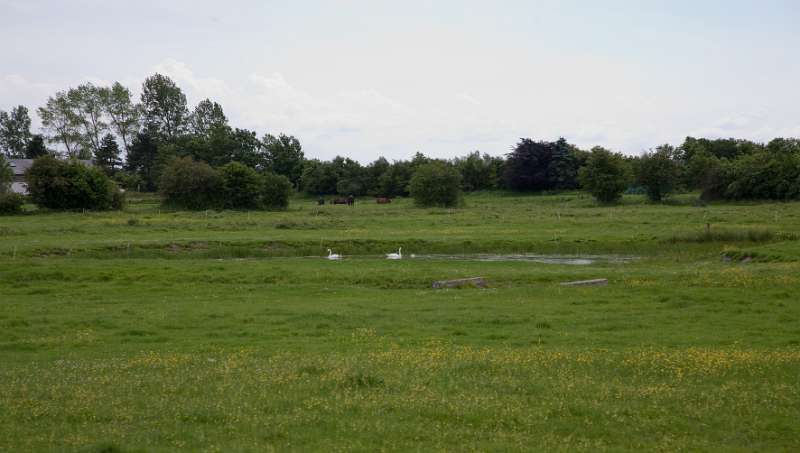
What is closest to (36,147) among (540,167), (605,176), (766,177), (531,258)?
(540,167)

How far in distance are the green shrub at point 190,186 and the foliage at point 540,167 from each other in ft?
173

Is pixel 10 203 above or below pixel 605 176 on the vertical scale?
below

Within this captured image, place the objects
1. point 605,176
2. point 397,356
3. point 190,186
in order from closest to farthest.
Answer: point 397,356, point 605,176, point 190,186

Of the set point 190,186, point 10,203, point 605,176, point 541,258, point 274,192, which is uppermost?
point 605,176

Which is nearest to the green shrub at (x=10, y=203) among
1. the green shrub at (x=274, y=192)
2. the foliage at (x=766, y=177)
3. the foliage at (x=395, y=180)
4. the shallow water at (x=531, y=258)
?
the green shrub at (x=274, y=192)

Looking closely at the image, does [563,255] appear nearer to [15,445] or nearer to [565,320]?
[565,320]

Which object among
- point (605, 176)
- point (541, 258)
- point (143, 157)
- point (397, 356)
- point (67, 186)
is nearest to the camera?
point (397, 356)

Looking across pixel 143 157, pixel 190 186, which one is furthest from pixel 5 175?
pixel 143 157

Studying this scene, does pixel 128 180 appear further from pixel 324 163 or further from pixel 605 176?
pixel 605 176

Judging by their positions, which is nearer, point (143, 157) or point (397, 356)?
point (397, 356)

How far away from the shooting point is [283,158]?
150375 millimetres

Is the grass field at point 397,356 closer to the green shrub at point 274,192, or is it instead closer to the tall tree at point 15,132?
the green shrub at point 274,192

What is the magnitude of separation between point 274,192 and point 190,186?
12.1 metres

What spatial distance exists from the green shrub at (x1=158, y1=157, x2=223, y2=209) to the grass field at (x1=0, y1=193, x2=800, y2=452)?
58.0 metres
